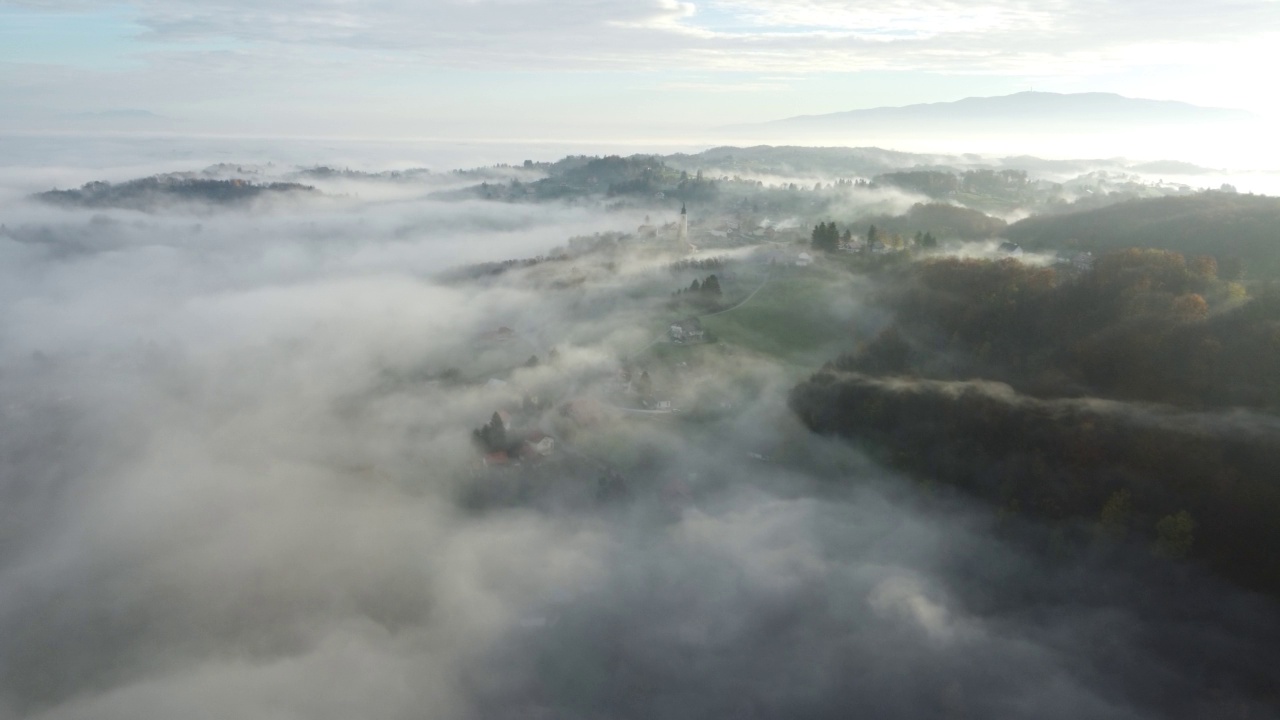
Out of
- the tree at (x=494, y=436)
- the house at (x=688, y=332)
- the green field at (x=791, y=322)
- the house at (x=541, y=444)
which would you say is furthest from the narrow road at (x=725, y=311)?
the tree at (x=494, y=436)

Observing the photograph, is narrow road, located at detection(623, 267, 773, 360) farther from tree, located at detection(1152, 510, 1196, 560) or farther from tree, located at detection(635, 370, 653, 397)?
tree, located at detection(1152, 510, 1196, 560)

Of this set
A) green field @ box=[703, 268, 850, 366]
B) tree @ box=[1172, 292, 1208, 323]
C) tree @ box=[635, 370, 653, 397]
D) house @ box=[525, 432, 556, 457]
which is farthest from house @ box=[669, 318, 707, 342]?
tree @ box=[1172, 292, 1208, 323]

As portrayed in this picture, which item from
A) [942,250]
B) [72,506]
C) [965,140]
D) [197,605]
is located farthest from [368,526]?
[965,140]

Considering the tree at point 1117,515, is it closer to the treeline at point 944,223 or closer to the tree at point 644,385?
the tree at point 644,385

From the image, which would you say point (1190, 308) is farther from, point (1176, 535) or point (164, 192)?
point (164, 192)

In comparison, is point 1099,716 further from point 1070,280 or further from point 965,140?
point 965,140

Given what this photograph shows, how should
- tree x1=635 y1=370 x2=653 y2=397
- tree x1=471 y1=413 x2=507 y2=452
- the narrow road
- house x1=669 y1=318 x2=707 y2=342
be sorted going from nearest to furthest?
tree x1=471 y1=413 x2=507 y2=452 < tree x1=635 y1=370 x2=653 y2=397 < house x1=669 y1=318 x2=707 y2=342 < the narrow road
